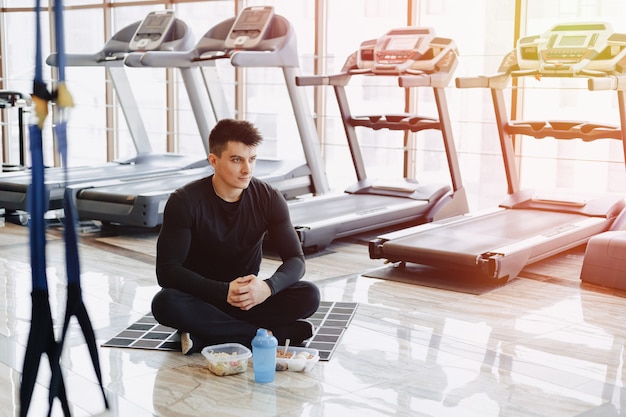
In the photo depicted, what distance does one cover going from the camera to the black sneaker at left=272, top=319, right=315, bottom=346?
340 cm

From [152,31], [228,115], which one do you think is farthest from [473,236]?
[152,31]

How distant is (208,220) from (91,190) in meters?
3.34

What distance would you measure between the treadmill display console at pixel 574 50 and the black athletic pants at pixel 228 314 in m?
2.69

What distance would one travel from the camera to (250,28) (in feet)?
21.5

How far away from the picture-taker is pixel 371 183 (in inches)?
263

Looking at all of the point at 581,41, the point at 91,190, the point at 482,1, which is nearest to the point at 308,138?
the point at 91,190

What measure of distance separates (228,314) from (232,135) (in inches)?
28.7

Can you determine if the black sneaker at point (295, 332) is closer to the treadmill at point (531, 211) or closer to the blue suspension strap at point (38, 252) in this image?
the treadmill at point (531, 211)

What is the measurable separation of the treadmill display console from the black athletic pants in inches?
106

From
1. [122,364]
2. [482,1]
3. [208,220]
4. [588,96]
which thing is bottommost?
[122,364]

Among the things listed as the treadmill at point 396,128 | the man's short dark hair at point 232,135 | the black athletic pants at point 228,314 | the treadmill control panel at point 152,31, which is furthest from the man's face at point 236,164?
the treadmill control panel at point 152,31

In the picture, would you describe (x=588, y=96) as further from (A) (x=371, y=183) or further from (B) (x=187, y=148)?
(B) (x=187, y=148)

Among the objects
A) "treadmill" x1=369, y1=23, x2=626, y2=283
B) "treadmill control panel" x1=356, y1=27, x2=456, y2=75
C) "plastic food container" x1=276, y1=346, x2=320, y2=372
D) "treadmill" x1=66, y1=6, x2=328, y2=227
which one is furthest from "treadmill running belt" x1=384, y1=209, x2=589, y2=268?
"treadmill" x1=66, y1=6, x2=328, y2=227

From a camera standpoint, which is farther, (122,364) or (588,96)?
(588,96)
